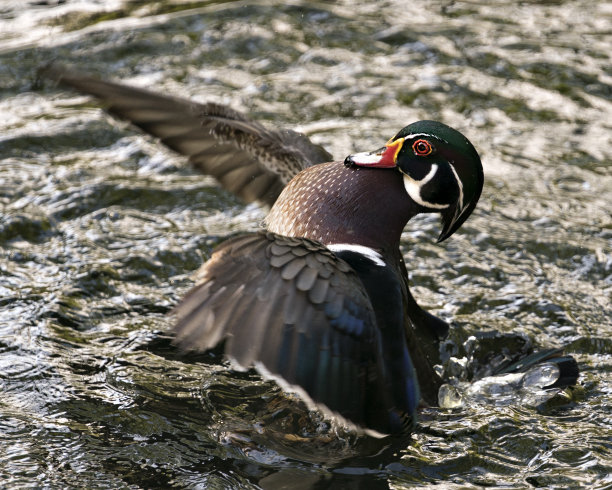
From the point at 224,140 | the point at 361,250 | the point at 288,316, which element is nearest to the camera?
the point at 288,316

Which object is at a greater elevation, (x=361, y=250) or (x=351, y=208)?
(x=351, y=208)

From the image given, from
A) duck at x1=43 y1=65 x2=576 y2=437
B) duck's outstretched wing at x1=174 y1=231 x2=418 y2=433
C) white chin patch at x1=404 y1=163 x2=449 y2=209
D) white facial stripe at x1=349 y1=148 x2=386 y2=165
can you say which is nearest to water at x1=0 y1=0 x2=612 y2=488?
duck at x1=43 y1=65 x2=576 y2=437

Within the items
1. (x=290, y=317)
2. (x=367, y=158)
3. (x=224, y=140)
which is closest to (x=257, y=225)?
(x=224, y=140)

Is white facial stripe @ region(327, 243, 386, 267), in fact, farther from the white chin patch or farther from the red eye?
the red eye

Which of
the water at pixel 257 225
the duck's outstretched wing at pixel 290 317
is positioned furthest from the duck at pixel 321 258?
the water at pixel 257 225

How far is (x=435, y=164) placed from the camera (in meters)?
3.79

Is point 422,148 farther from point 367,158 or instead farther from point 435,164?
point 367,158

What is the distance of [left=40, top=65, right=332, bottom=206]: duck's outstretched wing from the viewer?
4.40m

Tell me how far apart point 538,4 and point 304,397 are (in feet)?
19.7

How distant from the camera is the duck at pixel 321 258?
318 centimetres

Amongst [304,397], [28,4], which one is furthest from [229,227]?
[28,4]

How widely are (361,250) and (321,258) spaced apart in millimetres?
391

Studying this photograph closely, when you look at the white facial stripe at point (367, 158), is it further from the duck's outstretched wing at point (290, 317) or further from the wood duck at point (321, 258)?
the duck's outstretched wing at point (290, 317)

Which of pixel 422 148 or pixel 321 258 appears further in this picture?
pixel 422 148
